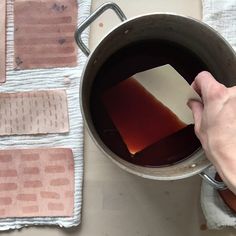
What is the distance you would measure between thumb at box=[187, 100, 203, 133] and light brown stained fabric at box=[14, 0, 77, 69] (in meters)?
0.18

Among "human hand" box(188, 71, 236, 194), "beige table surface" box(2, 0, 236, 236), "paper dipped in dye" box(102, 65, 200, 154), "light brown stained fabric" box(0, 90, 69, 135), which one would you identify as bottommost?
"beige table surface" box(2, 0, 236, 236)

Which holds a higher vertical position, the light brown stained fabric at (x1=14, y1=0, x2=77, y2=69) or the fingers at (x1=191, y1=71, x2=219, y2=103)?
the fingers at (x1=191, y1=71, x2=219, y2=103)

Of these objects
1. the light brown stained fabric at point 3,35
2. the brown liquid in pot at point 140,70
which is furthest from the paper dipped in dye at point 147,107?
the light brown stained fabric at point 3,35

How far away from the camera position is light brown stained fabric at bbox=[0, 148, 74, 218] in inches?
24.5

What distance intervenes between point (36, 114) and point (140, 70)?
153 mm

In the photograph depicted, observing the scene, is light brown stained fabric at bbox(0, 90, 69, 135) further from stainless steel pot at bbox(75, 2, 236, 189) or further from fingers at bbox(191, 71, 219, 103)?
fingers at bbox(191, 71, 219, 103)

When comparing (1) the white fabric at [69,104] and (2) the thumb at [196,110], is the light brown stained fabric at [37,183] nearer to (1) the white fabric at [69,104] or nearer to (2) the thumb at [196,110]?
(1) the white fabric at [69,104]

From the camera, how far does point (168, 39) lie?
0.59m

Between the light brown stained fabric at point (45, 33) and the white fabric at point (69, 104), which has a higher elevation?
the light brown stained fabric at point (45, 33)

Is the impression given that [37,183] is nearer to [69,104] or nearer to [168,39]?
[69,104]

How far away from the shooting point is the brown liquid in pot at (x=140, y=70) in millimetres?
586

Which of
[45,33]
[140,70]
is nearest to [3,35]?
[45,33]

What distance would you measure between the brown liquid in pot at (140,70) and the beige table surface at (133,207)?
50 mm

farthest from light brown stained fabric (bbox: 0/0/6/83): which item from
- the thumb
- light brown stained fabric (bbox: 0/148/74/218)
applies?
the thumb
